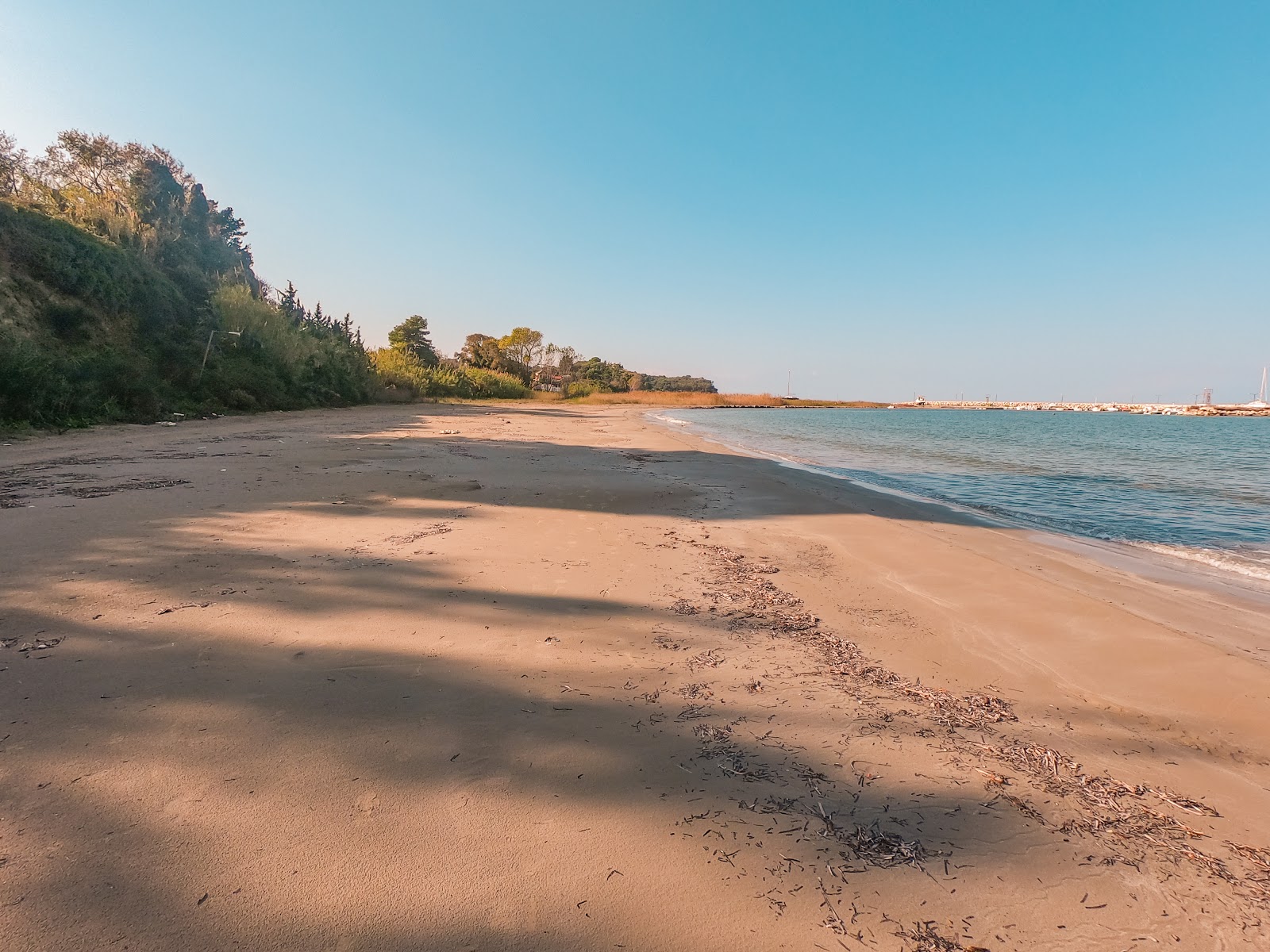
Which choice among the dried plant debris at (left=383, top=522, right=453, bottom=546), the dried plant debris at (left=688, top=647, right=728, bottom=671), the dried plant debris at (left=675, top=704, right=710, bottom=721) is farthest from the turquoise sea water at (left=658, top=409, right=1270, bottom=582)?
the dried plant debris at (left=383, top=522, right=453, bottom=546)

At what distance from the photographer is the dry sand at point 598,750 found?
150 cm

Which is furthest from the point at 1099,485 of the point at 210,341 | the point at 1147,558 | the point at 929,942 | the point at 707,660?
the point at 210,341

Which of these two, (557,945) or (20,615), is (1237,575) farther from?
(20,615)

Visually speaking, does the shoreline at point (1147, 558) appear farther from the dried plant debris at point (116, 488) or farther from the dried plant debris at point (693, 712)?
the dried plant debris at point (116, 488)

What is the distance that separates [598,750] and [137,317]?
25.1 metres

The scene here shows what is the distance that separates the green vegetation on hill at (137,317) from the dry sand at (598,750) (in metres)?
13.1

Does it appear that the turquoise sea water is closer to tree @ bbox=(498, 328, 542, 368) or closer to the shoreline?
the shoreline

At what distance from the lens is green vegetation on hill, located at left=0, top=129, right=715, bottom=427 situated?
47.3ft

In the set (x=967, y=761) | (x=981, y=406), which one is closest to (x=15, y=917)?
(x=967, y=761)

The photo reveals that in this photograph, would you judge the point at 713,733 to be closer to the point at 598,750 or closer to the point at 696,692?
the point at 696,692

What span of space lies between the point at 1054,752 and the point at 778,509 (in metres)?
5.58

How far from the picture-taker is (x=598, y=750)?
87.4 inches

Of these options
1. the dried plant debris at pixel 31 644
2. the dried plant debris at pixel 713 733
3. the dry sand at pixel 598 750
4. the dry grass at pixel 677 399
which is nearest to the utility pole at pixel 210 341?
the dry sand at pixel 598 750

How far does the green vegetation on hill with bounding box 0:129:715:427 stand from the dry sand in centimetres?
1315
